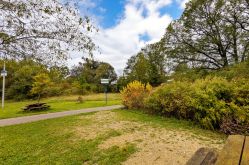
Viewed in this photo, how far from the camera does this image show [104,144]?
6.24 meters

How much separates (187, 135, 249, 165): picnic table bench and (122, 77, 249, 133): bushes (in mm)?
5377

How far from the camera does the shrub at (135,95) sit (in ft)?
47.0

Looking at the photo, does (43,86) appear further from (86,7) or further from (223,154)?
(223,154)

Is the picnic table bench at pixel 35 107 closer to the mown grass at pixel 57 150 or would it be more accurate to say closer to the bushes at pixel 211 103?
the mown grass at pixel 57 150

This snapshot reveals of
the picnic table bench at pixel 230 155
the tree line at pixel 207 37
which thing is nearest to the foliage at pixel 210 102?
the picnic table bench at pixel 230 155

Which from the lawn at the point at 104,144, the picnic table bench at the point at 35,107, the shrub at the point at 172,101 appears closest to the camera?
the lawn at the point at 104,144

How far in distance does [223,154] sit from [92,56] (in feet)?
9.45

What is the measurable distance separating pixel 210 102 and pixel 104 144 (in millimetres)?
4709

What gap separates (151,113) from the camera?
40.4 ft

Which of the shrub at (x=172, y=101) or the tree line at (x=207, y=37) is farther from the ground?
the tree line at (x=207, y=37)

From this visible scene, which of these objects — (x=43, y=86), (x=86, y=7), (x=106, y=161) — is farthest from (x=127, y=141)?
(x=43, y=86)

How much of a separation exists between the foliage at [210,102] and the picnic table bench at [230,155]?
567 centimetres

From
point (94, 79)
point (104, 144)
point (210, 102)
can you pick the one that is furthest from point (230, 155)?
point (94, 79)

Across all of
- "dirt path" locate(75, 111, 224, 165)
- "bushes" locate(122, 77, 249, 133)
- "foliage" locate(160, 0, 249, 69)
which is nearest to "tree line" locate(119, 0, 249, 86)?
"foliage" locate(160, 0, 249, 69)
